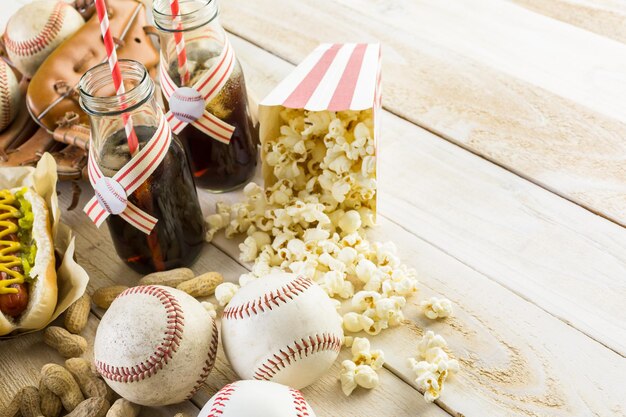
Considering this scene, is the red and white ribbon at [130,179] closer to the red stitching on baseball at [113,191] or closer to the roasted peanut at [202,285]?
the red stitching on baseball at [113,191]

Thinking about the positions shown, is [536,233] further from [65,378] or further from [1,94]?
[1,94]

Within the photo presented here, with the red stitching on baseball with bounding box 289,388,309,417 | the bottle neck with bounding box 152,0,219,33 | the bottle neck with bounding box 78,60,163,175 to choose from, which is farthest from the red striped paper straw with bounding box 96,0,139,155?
the red stitching on baseball with bounding box 289,388,309,417

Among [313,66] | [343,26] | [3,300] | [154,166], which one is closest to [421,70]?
[343,26]

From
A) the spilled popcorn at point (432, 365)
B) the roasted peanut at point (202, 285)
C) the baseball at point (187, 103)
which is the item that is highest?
the baseball at point (187, 103)

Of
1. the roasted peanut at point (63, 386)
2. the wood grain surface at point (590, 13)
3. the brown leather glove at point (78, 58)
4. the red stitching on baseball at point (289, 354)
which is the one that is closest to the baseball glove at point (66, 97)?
the brown leather glove at point (78, 58)

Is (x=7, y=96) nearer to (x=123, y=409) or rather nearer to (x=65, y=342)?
(x=65, y=342)

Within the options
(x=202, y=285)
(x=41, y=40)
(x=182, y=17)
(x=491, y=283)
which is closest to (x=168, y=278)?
(x=202, y=285)
